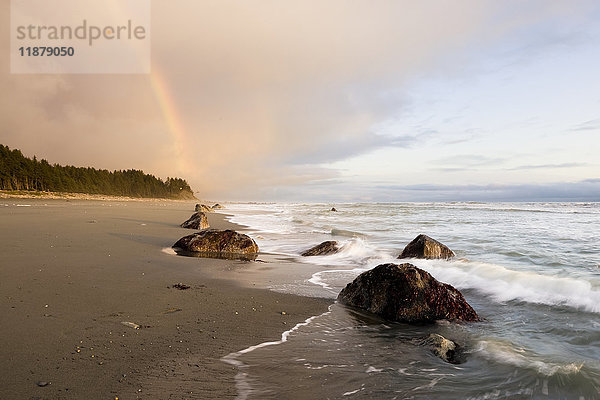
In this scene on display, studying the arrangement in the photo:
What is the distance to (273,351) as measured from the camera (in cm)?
388

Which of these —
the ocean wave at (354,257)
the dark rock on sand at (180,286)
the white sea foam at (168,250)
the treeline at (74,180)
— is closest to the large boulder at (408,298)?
the dark rock on sand at (180,286)

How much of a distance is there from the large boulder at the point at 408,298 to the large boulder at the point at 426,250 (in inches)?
196

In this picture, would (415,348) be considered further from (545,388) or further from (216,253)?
(216,253)

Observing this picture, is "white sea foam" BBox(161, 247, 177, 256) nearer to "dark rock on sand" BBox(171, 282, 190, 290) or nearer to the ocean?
"dark rock on sand" BBox(171, 282, 190, 290)

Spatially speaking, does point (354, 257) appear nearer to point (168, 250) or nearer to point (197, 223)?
point (168, 250)

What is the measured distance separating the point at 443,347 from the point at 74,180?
9687 centimetres

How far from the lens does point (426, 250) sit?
10.4 metres

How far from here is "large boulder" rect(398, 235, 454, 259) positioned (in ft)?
34.3

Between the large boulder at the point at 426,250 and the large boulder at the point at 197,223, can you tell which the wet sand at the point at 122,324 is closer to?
the large boulder at the point at 426,250

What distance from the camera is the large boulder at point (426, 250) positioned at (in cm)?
1045

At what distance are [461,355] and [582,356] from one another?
1409 millimetres

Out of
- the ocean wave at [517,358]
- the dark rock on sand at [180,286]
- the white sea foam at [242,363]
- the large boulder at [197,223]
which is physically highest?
the large boulder at [197,223]

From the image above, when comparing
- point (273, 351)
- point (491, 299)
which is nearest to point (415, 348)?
point (273, 351)

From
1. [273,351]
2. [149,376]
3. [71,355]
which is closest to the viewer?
[149,376]
